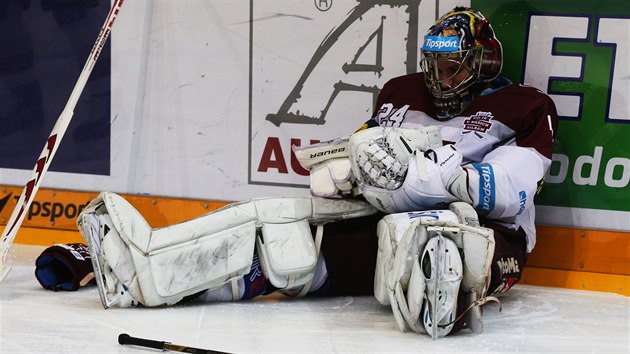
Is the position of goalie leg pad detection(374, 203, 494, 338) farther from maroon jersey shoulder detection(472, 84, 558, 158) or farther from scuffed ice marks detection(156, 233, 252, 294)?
scuffed ice marks detection(156, 233, 252, 294)

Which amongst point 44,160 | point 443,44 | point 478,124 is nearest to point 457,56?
point 443,44

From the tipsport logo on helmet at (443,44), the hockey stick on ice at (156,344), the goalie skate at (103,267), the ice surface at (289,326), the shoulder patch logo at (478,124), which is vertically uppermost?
the tipsport logo on helmet at (443,44)

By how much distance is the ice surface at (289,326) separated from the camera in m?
2.88

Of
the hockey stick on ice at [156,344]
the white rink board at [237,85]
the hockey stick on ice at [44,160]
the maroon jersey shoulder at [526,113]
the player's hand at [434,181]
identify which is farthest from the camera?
the white rink board at [237,85]

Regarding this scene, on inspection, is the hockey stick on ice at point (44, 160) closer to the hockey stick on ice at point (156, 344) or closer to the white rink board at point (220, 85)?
the white rink board at point (220, 85)

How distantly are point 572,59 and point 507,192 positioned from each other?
0.72 metres

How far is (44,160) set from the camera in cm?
354

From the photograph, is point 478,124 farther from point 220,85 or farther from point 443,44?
point 220,85

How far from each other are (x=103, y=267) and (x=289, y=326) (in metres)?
0.60

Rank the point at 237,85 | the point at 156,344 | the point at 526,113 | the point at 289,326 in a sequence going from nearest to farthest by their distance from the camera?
the point at 156,344
the point at 289,326
the point at 526,113
the point at 237,85

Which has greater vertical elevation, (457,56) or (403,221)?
(457,56)

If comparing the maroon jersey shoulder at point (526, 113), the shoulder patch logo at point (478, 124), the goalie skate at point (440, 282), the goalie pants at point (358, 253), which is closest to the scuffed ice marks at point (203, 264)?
the goalie pants at point (358, 253)

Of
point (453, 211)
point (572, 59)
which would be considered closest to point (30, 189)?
point (453, 211)

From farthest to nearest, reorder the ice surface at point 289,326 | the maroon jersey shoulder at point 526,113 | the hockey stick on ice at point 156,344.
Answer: the maroon jersey shoulder at point 526,113, the ice surface at point 289,326, the hockey stick on ice at point 156,344
